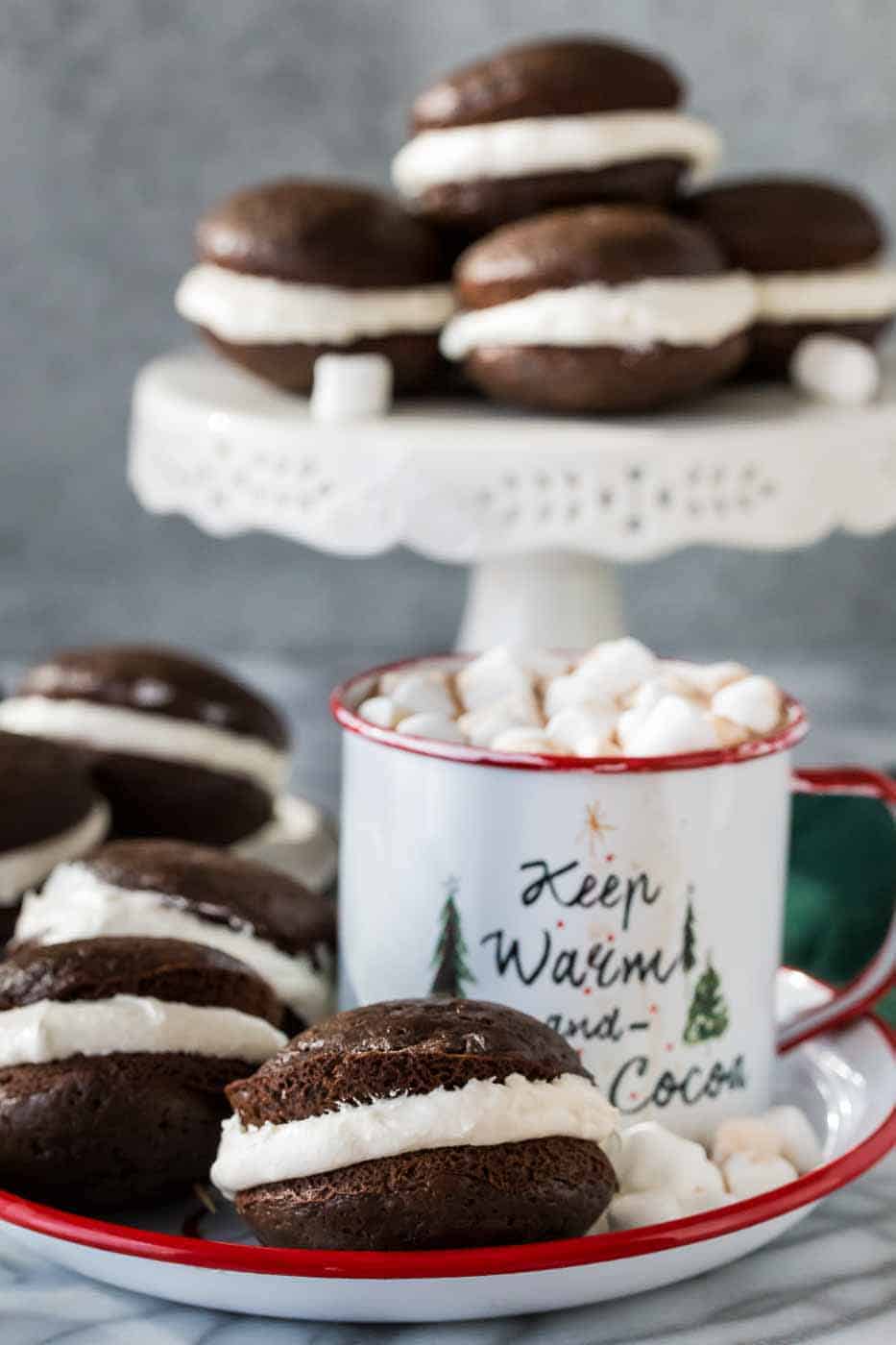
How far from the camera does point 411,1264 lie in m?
0.53

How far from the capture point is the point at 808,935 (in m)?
0.86

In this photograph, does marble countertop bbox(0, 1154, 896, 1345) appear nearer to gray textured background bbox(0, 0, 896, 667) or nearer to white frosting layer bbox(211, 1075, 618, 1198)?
white frosting layer bbox(211, 1075, 618, 1198)

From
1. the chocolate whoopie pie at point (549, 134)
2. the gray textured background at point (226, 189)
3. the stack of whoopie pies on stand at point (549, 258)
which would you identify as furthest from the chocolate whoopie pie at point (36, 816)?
the gray textured background at point (226, 189)

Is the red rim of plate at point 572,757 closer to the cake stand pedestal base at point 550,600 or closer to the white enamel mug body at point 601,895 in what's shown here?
the white enamel mug body at point 601,895

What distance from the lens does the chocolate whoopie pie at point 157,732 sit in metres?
0.99

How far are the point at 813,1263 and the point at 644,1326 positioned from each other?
0.23 feet

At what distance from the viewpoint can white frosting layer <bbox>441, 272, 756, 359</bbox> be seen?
1.14 metres

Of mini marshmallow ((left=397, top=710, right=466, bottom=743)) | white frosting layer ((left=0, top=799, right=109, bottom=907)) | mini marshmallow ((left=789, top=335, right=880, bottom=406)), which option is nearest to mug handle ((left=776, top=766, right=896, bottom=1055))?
mini marshmallow ((left=397, top=710, right=466, bottom=743))

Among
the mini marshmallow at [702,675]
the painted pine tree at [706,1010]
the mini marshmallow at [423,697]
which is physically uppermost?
the mini marshmallow at [702,675]

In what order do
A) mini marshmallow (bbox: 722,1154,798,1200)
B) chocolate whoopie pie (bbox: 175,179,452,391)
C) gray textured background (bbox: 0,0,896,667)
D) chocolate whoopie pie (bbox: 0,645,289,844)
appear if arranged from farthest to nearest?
gray textured background (bbox: 0,0,896,667) < chocolate whoopie pie (bbox: 175,179,452,391) < chocolate whoopie pie (bbox: 0,645,289,844) < mini marshmallow (bbox: 722,1154,798,1200)

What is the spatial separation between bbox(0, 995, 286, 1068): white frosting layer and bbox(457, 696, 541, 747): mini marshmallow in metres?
0.13

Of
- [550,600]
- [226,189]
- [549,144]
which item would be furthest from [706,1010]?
[226,189]

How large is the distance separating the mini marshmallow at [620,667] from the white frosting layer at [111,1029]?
0.64 ft

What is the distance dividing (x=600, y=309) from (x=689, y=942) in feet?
1.86
